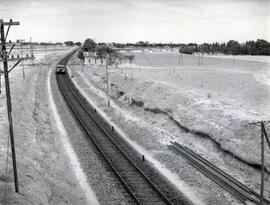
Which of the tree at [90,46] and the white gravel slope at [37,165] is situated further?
the tree at [90,46]

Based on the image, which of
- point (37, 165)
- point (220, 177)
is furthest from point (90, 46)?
point (220, 177)

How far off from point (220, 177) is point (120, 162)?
6.07 metres

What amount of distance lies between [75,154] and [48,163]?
2839mm

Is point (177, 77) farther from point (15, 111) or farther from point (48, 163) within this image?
point (48, 163)

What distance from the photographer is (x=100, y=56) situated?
104812 millimetres

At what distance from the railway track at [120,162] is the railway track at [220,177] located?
141 inches

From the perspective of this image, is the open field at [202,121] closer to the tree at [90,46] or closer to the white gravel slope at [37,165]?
the white gravel slope at [37,165]

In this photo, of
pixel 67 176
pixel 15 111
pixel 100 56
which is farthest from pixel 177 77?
pixel 100 56

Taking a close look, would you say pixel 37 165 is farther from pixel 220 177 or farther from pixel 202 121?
pixel 202 121

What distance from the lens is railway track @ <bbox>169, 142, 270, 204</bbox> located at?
17.1m

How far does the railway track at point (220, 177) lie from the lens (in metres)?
17.1

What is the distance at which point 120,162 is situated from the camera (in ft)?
70.5

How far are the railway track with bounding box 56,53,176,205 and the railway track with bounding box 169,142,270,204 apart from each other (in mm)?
3592

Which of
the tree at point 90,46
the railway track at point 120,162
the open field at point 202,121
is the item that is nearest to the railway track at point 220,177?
the open field at point 202,121
